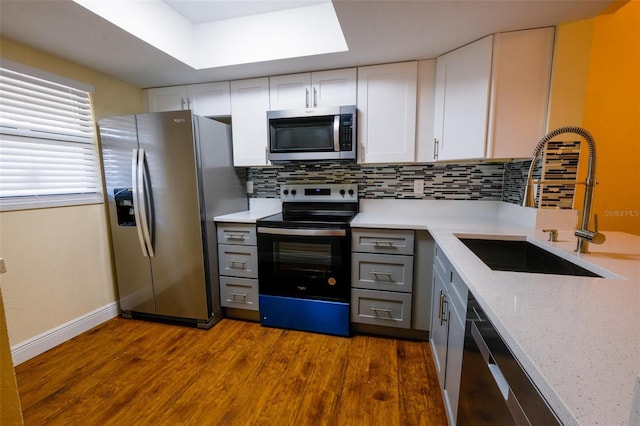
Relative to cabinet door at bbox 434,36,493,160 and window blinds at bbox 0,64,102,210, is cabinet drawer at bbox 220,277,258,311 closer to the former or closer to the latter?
window blinds at bbox 0,64,102,210

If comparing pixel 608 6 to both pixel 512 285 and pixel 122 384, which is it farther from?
pixel 122 384

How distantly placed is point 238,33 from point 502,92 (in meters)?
1.90

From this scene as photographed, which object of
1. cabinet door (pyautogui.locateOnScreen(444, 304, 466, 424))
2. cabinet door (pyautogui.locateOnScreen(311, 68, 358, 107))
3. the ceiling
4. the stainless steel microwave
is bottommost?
cabinet door (pyautogui.locateOnScreen(444, 304, 466, 424))

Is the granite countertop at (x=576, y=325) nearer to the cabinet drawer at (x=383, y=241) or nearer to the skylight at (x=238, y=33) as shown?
the cabinet drawer at (x=383, y=241)

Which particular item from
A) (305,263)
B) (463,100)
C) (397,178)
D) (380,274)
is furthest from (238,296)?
(463,100)

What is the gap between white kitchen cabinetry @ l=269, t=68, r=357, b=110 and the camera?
2133 mm

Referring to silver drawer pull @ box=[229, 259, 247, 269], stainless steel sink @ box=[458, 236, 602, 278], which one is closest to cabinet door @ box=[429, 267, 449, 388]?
stainless steel sink @ box=[458, 236, 602, 278]

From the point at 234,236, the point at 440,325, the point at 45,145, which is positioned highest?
the point at 45,145

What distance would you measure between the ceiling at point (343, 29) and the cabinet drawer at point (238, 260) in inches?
57.0

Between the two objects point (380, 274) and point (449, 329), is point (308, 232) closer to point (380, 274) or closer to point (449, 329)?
point (380, 274)

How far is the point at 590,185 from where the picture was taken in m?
1.10

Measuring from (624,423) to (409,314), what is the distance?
1.66 meters

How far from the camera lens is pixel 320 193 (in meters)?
2.48

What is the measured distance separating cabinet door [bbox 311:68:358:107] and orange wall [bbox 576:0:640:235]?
1446mm
